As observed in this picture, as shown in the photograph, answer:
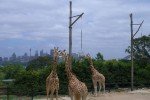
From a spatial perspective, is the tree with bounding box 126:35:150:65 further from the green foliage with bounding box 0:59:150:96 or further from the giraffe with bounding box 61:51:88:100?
the giraffe with bounding box 61:51:88:100

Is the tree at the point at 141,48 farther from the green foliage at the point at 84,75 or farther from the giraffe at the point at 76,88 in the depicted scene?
the giraffe at the point at 76,88

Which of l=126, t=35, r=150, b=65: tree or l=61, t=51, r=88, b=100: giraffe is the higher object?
l=126, t=35, r=150, b=65: tree

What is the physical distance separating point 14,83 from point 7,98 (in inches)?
271

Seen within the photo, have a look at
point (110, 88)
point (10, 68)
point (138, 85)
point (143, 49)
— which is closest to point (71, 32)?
point (110, 88)

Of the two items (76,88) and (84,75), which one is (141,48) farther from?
(76,88)

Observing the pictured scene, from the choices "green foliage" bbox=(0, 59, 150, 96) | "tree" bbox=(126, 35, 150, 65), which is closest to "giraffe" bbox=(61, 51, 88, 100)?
"green foliage" bbox=(0, 59, 150, 96)

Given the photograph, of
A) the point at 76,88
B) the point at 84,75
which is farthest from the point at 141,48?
the point at 76,88

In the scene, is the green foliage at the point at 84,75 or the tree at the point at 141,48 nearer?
the green foliage at the point at 84,75

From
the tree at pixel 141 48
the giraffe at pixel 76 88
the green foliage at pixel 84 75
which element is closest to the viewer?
the giraffe at pixel 76 88

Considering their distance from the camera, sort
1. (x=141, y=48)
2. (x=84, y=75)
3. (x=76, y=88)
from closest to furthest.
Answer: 1. (x=76, y=88)
2. (x=84, y=75)
3. (x=141, y=48)

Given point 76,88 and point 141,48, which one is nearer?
point 76,88

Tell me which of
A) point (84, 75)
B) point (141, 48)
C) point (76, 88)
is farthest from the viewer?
A: point (141, 48)

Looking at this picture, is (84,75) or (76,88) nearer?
(76,88)

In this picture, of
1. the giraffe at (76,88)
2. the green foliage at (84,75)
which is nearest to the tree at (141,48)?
the green foliage at (84,75)
